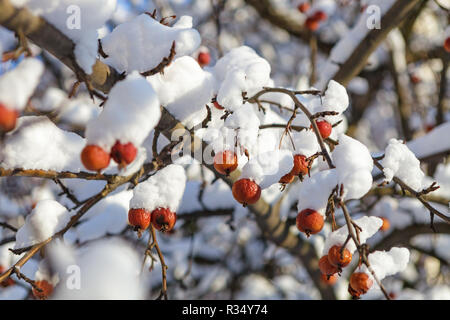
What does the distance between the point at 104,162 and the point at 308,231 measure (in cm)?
74

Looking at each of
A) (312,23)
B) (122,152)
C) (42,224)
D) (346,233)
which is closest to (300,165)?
(346,233)

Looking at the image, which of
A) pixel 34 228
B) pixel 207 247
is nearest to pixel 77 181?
pixel 34 228

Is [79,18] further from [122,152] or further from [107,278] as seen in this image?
[107,278]

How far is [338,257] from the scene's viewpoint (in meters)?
1.28

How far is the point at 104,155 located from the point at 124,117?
0.12 metres

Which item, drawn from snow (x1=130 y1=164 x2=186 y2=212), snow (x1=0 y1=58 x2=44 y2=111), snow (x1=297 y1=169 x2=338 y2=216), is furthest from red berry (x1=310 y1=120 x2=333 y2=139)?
snow (x1=0 y1=58 x2=44 y2=111)

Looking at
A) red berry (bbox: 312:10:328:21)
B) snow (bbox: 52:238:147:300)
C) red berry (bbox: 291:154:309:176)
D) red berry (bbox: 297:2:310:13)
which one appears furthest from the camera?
red berry (bbox: 297:2:310:13)

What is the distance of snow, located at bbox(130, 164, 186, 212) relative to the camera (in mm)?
1410

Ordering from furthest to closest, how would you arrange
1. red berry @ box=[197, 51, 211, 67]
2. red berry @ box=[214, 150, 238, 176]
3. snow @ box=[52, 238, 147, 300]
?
red berry @ box=[197, 51, 211, 67]
red berry @ box=[214, 150, 238, 176]
snow @ box=[52, 238, 147, 300]

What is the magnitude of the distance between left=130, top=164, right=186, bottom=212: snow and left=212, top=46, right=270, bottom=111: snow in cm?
37

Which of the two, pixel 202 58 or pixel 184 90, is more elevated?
pixel 202 58

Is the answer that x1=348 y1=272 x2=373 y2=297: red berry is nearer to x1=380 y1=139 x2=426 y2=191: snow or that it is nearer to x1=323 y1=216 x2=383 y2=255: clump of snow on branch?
x1=323 y1=216 x2=383 y2=255: clump of snow on branch

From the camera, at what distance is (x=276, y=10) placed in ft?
16.9

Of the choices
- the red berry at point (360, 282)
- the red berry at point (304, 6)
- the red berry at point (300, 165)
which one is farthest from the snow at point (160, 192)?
the red berry at point (304, 6)
